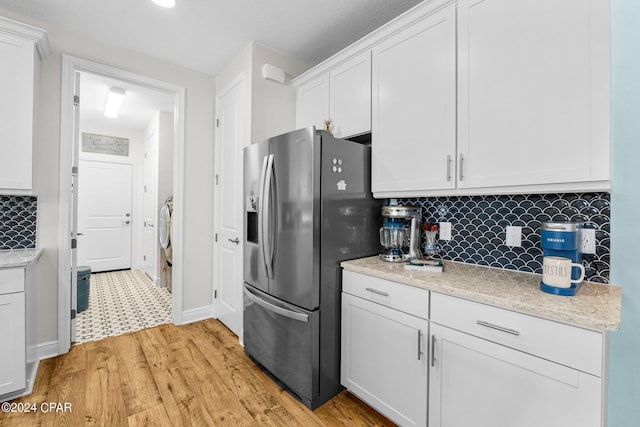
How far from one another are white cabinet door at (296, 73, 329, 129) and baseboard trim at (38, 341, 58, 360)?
9.27 feet

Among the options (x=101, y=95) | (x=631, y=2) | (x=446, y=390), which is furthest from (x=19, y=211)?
(x=631, y=2)

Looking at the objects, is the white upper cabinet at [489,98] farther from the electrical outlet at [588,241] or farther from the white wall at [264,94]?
the white wall at [264,94]

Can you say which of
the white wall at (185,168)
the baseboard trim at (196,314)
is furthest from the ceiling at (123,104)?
the baseboard trim at (196,314)

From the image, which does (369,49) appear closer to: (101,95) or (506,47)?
(506,47)

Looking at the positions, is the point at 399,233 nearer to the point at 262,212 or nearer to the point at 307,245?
the point at 307,245

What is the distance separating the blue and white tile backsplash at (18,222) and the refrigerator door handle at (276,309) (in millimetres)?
1787

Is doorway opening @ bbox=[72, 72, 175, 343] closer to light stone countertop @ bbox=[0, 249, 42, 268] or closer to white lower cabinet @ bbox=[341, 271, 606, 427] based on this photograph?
light stone countertop @ bbox=[0, 249, 42, 268]

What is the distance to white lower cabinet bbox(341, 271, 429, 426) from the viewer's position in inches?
57.9

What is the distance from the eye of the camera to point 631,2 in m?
1.32

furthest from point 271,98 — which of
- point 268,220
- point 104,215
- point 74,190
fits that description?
point 104,215

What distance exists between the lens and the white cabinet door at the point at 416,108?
167 centimetres

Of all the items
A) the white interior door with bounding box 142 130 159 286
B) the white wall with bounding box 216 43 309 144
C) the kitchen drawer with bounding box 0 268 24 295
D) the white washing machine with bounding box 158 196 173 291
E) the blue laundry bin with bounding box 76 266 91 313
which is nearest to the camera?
the kitchen drawer with bounding box 0 268 24 295

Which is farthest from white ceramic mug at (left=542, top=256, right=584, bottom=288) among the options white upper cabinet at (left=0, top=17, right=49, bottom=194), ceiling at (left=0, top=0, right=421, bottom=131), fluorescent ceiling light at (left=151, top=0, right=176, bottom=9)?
white upper cabinet at (left=0, top=17, right=49, bottom=194)

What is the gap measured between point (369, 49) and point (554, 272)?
5.90ft
